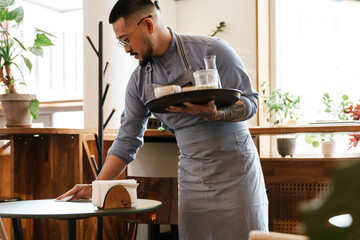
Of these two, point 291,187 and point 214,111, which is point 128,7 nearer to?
point 214,111

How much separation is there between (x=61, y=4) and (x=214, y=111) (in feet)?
14.6

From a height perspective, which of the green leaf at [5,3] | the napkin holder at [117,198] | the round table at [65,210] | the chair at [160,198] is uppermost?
the green leaf at [5,3]

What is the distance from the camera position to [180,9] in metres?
5.11

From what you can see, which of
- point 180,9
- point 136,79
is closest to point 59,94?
point 180,9

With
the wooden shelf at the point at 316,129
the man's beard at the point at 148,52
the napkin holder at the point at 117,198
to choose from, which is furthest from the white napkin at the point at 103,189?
the wooden shelf at the point at 316,129

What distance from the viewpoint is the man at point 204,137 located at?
1762 millimetres

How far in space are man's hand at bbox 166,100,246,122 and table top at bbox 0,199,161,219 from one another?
0.36 m

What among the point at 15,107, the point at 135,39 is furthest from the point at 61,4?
the point at 135,39

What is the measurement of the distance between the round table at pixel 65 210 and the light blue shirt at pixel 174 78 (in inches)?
11.8

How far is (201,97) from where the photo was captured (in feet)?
5.11

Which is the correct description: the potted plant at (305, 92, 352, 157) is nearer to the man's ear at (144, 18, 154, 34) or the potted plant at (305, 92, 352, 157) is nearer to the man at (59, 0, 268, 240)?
the man at (59, 0, 268, 240)

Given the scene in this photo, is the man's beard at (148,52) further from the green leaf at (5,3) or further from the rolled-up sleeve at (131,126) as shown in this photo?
the green leaf at (5,3)

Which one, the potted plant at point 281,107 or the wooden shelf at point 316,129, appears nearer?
the wooden shelf at point 316,129

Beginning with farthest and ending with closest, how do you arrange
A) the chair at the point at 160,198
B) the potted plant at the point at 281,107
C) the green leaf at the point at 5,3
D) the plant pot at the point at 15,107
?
the potted plant at the point at 281,107, the green leaf at the point at 5,3, the plant pot at the point at 15,107, the chair at the point at 160,198
